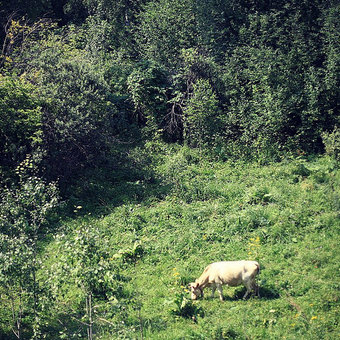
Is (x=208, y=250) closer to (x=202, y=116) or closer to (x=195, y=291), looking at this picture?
(x=195, y=291)

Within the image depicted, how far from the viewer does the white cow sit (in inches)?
381

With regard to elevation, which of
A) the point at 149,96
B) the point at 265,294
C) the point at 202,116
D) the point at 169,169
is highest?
the point at 149,96

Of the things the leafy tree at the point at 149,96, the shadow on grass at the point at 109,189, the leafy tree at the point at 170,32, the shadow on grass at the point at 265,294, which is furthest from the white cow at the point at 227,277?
the leafy tree at the point at 170,32

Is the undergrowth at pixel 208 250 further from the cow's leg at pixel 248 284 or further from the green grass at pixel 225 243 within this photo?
the cow's leg at pixel 248 284

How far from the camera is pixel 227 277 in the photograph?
9.82m

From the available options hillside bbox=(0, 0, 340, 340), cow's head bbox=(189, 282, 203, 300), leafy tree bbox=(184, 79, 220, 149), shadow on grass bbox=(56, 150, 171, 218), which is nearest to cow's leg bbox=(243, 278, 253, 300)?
hillside bbox=(0, 0, 340, 340)

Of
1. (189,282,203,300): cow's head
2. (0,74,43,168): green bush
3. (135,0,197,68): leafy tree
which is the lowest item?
(189,282,203,300): cow's head

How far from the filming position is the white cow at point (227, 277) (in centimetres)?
969

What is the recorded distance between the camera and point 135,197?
1526cm

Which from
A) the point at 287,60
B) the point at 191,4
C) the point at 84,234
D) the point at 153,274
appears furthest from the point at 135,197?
the point at 191,4

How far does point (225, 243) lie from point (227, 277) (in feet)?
7.16

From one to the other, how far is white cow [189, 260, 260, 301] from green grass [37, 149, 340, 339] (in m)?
0.29

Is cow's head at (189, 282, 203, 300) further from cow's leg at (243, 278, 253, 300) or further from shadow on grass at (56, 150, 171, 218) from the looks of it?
shadow on grass at (56, 150, 171, 218)

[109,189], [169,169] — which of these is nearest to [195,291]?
[169,169]
